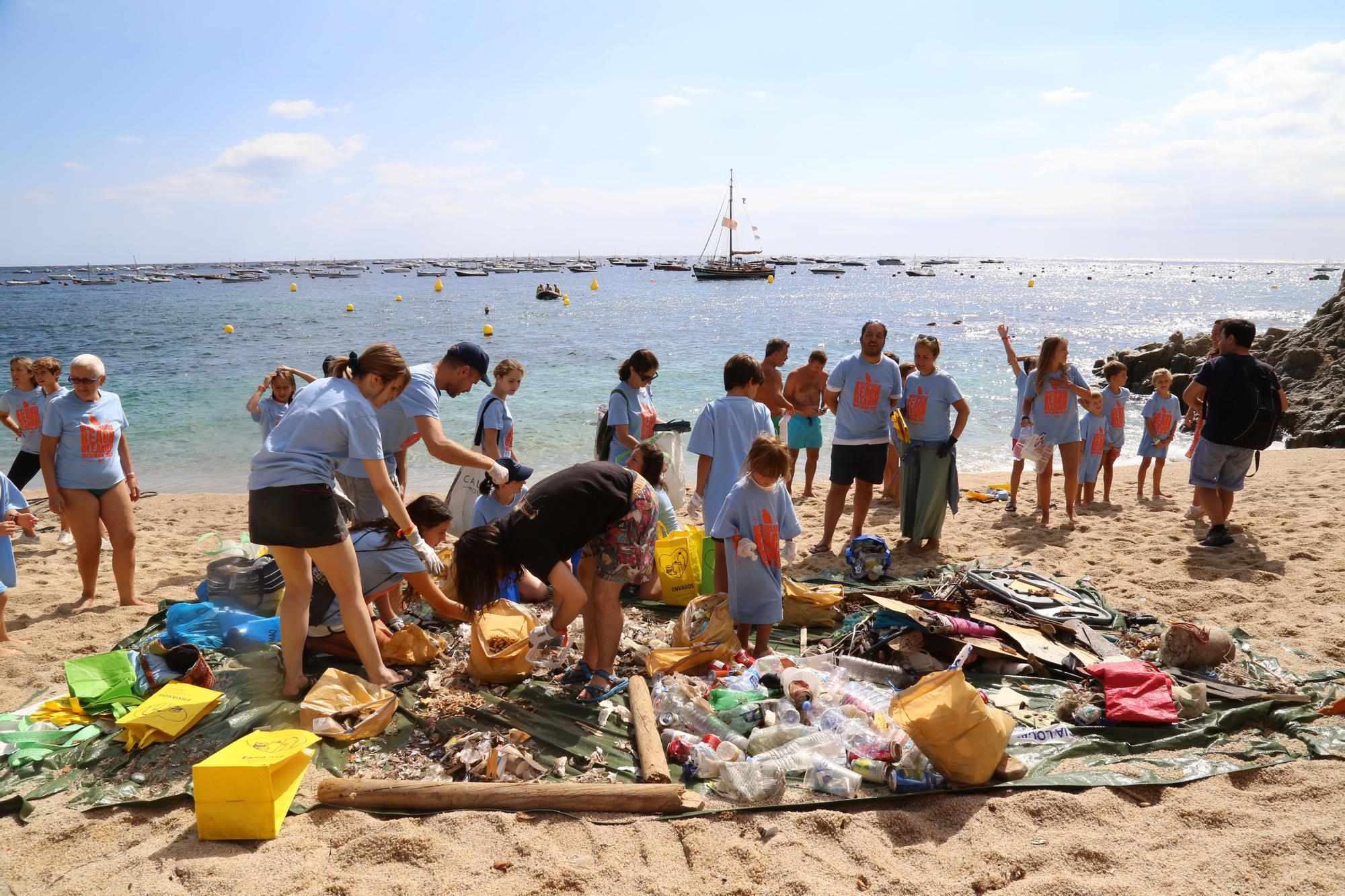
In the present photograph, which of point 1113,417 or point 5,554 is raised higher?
point 1113,417

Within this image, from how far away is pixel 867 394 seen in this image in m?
6.52

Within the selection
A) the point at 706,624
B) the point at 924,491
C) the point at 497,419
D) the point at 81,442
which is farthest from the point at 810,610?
the point at 81,442

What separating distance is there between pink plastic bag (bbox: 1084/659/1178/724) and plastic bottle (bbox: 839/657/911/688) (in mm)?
991

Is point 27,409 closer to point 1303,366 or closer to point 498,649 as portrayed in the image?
point 498,649

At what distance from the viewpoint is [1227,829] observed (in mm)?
3014

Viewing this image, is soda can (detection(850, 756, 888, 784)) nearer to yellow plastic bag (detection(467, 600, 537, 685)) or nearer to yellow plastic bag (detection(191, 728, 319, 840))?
yellow plastic bag (detection(467, 600, 537, 685))

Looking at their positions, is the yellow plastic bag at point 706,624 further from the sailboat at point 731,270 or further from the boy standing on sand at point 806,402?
the sailboat at point 731,270

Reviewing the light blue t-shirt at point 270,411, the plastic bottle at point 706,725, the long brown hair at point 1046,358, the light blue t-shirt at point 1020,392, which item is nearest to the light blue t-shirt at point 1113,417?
the light blue t-shirt at point 1020,392

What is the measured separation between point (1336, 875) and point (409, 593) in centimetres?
493

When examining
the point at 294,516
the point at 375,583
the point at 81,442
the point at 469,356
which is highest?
the point at 469,356

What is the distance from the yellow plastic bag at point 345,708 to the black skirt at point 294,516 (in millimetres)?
732

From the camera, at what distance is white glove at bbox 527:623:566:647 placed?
13.7 ft

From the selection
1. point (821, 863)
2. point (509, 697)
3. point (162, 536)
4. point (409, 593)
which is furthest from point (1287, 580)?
point (162, 536)

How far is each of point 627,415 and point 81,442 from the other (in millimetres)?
3727
